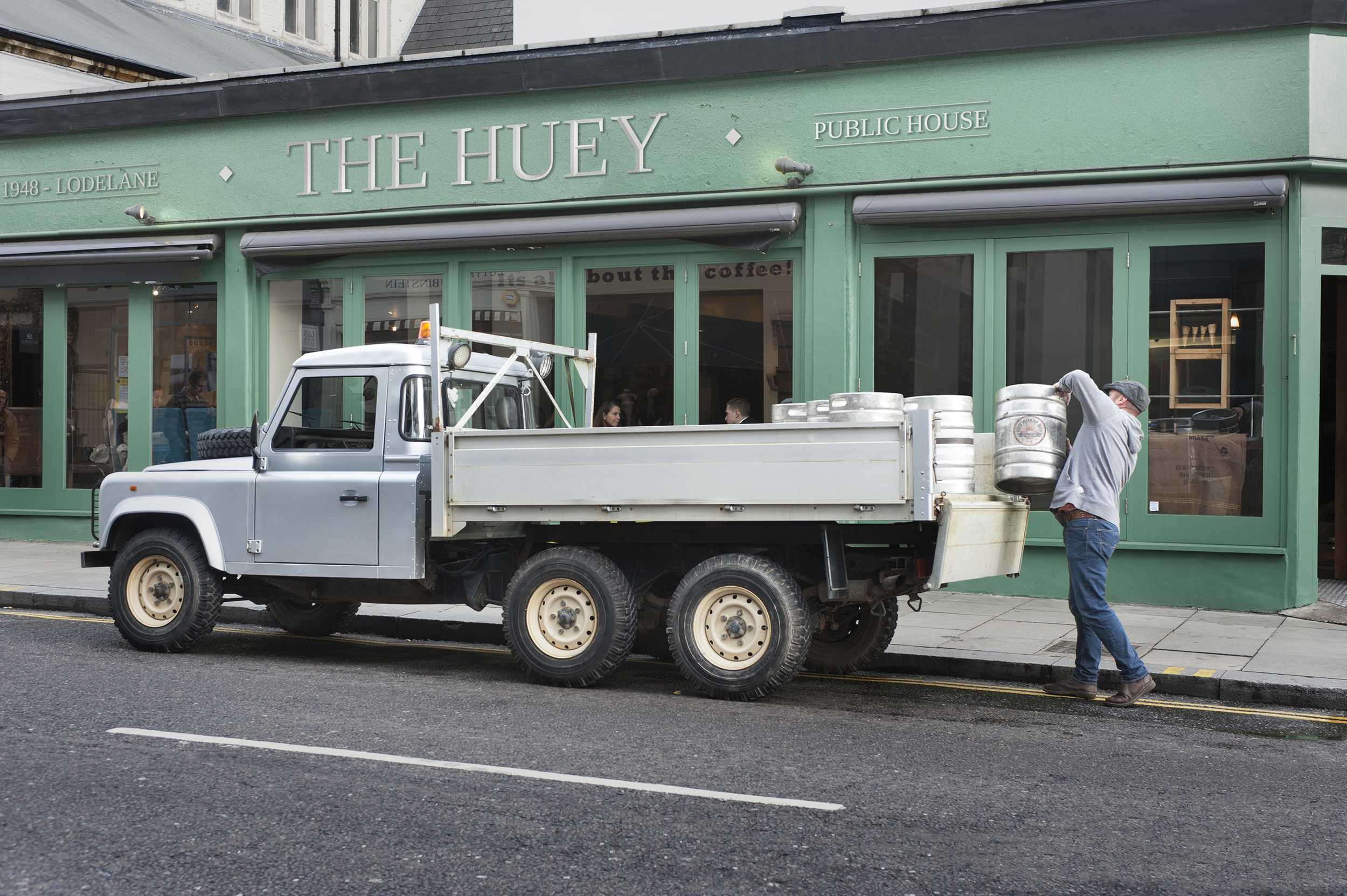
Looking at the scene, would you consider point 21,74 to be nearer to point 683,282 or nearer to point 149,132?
point 149,132

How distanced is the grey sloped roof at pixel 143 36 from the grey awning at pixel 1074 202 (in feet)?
42.4

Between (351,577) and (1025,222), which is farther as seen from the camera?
(1025,222)

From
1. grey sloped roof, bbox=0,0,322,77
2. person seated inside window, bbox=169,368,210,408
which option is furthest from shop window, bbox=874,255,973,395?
grey sloped roof, bbox=0,0,322,77

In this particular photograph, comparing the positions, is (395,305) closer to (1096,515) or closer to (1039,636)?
(1039,636)

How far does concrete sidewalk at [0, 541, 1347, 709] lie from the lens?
764 centimetres

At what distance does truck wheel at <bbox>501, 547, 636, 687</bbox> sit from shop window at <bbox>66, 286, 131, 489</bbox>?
947 cm

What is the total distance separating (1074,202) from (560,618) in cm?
652

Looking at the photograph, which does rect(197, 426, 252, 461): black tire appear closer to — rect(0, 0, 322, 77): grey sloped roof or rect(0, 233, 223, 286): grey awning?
rect(0, 233, 223, 286): grey awning

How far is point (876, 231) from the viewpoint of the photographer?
11.8m

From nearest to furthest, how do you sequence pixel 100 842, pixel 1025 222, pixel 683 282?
pixel 100 842, pixel 1025 222, pixel 683 282

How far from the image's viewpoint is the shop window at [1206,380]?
35.3 ft

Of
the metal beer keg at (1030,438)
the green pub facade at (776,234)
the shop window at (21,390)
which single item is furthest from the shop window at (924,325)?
the shop window at (21,390)

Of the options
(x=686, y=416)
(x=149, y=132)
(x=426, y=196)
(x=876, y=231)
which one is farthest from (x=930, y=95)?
(x=149, y=132)

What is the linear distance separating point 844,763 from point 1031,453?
247 cm
